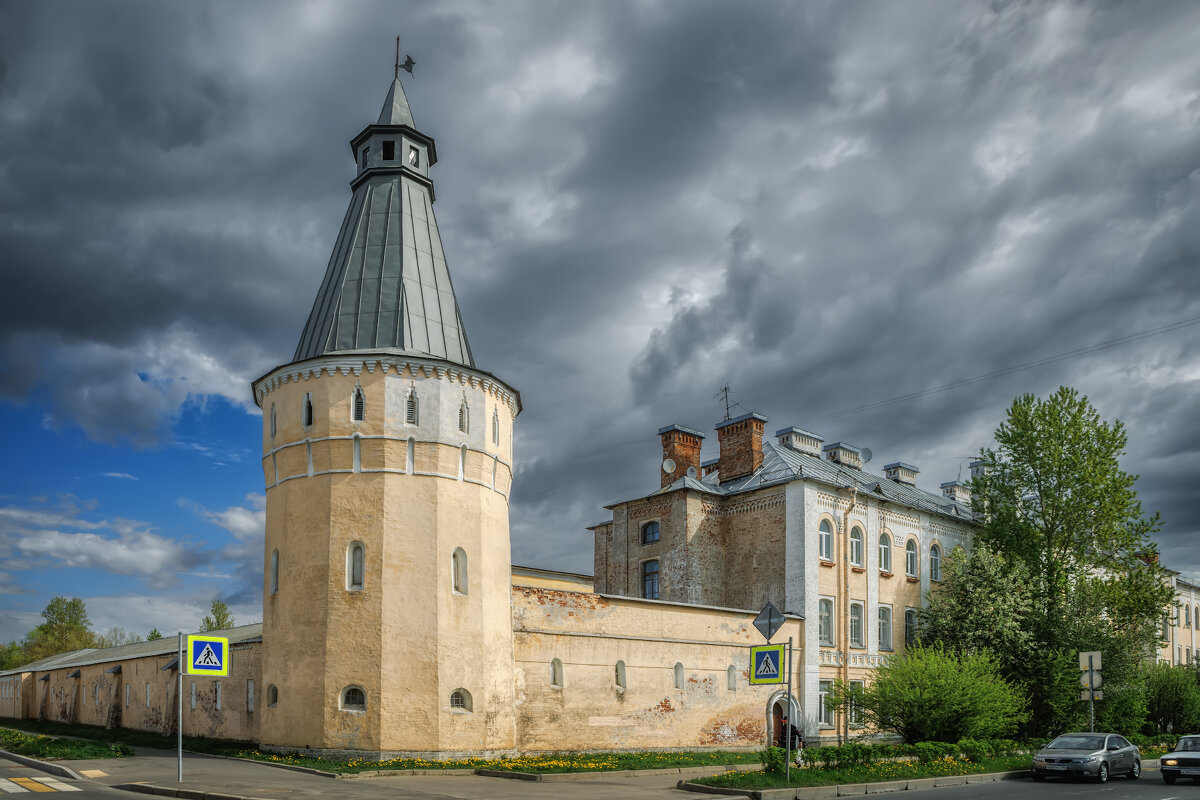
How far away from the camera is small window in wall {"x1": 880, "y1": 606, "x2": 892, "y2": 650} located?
40.6 meters

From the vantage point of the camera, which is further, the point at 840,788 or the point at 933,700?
the point at 933,700

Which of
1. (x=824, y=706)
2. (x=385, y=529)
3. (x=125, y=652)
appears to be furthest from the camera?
(x=125, y=652)

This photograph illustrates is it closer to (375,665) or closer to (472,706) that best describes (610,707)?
(472,706)

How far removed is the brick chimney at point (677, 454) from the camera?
41.9 m

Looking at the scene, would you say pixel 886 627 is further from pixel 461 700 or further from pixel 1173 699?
pixel 461 700

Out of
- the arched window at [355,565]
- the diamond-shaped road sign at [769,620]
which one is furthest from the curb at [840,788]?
the arched window at [355,565]

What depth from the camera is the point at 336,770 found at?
20922 millimetres

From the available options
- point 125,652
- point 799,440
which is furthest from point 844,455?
point 125,652

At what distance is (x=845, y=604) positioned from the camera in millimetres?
38312

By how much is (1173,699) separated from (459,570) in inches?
1423

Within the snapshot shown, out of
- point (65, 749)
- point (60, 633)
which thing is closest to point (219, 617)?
point (60, 633)

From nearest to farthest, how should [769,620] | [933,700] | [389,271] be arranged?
1. [769,620]
2. [933,700]
3. [389,271]

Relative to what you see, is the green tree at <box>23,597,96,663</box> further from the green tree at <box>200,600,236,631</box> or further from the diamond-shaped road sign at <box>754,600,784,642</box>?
the diamond-shaped road sign at <box>754,600,784,642</box>

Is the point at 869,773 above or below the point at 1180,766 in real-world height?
above
